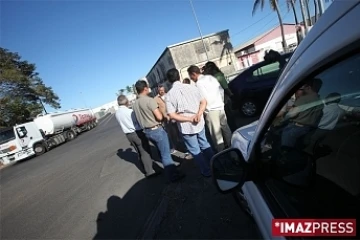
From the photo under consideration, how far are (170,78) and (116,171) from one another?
3674mm

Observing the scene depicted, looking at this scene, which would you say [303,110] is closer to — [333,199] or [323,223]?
[333,199]

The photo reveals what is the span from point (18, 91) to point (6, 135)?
17.9 metres

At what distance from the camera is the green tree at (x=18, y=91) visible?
27297mm

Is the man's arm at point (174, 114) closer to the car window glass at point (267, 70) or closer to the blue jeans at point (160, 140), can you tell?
the blue jeans at point (160, 140)

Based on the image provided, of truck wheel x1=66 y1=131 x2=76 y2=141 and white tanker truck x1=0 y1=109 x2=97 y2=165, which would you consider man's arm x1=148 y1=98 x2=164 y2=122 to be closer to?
white tanker truck x1=0 y1=109 x2=97 y2=165

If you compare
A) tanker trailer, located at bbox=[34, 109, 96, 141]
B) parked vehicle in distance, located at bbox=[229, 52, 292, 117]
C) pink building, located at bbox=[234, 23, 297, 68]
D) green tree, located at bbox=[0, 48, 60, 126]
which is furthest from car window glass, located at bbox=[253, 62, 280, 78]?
pink building, located at bbox=[234, 23, 297, 68]

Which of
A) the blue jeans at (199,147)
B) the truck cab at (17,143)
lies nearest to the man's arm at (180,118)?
the blue jeans at (199,147)

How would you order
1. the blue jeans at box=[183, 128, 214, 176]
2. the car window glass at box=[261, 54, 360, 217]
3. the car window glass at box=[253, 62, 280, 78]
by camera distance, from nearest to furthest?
the car window glass at box=[261, 54, 360, 217]
the blue jeans at box=[183, 128, 214, 176]
the car window glass at box=[253, 62, 280, 78]

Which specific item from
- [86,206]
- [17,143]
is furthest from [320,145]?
[17,143]

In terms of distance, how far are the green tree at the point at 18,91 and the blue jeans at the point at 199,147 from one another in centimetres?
2932

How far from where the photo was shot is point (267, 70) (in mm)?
7289

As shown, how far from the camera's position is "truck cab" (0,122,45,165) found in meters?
16.1

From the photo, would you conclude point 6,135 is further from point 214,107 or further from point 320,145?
point 320,145

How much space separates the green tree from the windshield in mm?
12466
